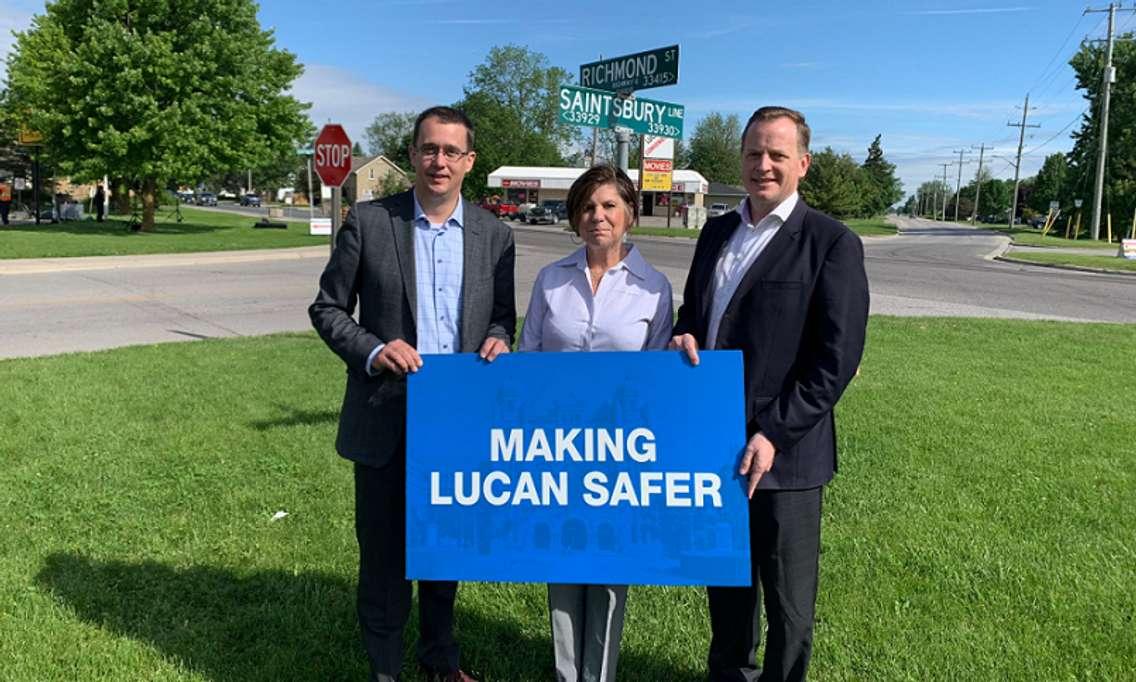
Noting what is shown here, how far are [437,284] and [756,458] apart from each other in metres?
1.16

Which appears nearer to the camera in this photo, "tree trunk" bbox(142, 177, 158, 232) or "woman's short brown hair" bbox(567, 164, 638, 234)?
"woman's short brown hair" bbox(567, 164, 638, 234)

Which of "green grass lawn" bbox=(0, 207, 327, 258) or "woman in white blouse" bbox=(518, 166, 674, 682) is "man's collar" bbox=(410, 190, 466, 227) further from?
"green grass lawn" bbox=(0, 207, 327, 258)

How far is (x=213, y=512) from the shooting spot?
4453mm

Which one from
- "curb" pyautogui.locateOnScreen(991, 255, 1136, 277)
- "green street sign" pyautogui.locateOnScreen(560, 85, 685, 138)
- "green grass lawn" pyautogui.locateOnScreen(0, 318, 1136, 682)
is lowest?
"green grass lawn" pyautogui.locateOnScreen(0, 318, 1136, 682)

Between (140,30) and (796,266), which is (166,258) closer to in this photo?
(140,30)

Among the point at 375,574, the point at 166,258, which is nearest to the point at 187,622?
the point at 375,574

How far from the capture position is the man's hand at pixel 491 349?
8.13ft

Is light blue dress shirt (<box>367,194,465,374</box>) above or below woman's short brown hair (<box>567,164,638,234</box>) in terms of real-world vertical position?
below

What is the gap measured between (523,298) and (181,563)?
11.3 meters

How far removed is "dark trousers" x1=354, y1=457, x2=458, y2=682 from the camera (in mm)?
2701

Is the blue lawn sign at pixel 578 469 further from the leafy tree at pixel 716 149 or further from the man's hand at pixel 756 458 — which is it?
the leafy tree at pixel 716 149

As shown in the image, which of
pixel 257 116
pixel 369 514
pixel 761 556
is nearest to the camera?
pixel 761 556

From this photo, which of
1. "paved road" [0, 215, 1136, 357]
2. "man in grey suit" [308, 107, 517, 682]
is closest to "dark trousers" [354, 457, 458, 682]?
"man in grey suit" [308, 107, 517, 682]

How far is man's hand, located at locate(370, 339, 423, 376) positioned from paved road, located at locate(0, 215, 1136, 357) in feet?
27.5
